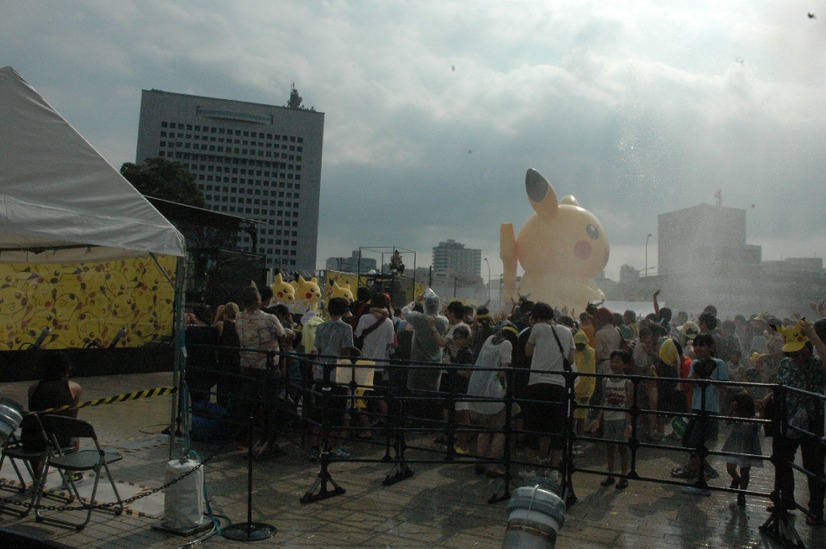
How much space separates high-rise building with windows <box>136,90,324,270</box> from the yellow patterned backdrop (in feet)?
263

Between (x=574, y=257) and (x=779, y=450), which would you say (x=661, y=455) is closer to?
(x=779, y=450)

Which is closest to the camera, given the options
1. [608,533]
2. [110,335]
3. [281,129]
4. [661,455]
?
[608,533]

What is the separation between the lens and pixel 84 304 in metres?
13.6

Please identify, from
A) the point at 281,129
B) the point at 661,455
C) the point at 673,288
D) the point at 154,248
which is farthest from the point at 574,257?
the point at 281,129

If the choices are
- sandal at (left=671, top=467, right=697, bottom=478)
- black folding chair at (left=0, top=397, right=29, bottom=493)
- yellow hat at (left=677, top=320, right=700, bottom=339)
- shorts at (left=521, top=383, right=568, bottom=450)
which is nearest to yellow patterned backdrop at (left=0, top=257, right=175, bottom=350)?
black folding chair at (left=0, top=397, right=29, bottom=493)

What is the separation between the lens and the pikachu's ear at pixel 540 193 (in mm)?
18359

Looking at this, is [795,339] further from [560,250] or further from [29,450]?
[560,250]

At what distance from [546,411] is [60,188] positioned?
15.8 ft

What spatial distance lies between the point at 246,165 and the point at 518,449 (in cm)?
9891

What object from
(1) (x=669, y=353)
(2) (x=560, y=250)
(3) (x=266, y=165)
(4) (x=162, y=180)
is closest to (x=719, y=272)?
(2) (x=560, y=250)

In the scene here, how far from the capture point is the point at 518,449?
837cm

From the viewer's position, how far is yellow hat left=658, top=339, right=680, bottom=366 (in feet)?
28.0

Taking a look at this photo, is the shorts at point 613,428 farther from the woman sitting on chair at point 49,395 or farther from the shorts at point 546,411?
the woman sitting on chair at point 49,395

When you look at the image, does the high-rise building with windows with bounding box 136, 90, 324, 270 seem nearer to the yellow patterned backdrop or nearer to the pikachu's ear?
the pikachu's ear
